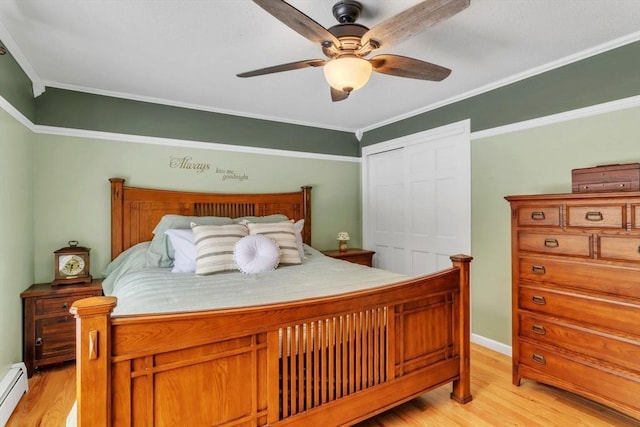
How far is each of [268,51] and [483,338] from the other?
3081 mm

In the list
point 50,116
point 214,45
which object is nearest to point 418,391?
point 214,45

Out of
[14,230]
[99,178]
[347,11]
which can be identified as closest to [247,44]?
[347,11]

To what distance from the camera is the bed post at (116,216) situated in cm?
309

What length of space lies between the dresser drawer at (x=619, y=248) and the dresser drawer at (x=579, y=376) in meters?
0.65

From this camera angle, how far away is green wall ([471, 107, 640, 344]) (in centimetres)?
235

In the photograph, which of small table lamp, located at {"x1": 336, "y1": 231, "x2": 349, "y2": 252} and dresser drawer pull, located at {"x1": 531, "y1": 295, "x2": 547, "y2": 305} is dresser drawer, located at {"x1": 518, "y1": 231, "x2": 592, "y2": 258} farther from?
small table lamp, located at {"x1": 336, "y1": 231, "x2": 349, "y2": 252}

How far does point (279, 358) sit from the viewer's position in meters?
1.56

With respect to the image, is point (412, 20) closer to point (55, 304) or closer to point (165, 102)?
point (165, 102)

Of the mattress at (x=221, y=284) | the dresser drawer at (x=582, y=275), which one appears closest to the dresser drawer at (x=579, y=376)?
the dresser drawer at (x=582, y=275)

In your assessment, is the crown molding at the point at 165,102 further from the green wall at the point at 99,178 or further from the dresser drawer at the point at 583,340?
the dresser drawer at the point at 583,340

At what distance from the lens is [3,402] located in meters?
1.99

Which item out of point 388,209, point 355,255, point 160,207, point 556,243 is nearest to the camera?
point 556,243

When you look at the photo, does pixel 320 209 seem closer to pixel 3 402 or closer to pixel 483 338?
pixel 483 338

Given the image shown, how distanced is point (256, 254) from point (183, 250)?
616mm
